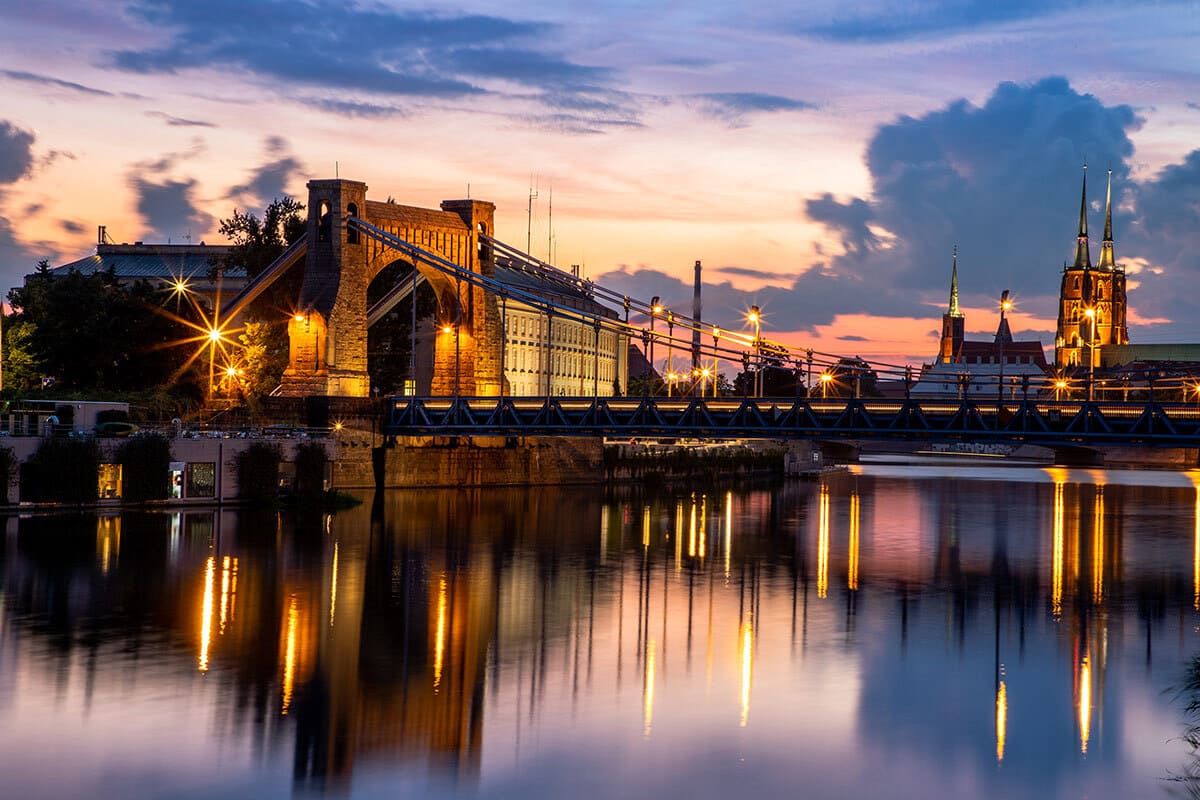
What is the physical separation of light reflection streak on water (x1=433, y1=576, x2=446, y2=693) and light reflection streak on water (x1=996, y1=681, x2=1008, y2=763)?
11.0 m

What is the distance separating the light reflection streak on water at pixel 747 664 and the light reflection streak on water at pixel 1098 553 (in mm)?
12841

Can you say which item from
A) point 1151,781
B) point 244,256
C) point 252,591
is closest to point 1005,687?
point 1151,781

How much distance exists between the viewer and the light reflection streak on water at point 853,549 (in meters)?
49.8

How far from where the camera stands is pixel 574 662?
34.2 m

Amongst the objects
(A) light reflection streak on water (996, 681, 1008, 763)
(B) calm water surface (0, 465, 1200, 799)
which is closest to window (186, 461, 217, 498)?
(B) calm water surface (0, 465, 1200, 799)

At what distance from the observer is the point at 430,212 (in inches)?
3196

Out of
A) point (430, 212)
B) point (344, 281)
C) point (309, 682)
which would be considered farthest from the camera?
point (430, 212)

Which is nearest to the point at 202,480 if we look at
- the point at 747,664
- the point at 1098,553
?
the point at 747,664

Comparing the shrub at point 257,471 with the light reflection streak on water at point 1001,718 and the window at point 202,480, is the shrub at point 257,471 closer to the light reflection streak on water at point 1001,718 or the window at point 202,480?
the window at point 202,480

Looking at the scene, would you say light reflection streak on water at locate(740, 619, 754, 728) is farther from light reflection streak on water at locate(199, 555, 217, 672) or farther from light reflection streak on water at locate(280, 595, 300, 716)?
light reflection streak on water at locate(199, 555, 217, 672)

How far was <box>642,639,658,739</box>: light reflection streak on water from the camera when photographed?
28.4 meters

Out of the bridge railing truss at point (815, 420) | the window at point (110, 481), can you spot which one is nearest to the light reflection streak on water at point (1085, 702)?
the bridge railing truss at point (815, 420)

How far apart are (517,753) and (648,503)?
5590cm

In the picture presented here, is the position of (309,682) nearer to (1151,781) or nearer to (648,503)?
(1151,781)
